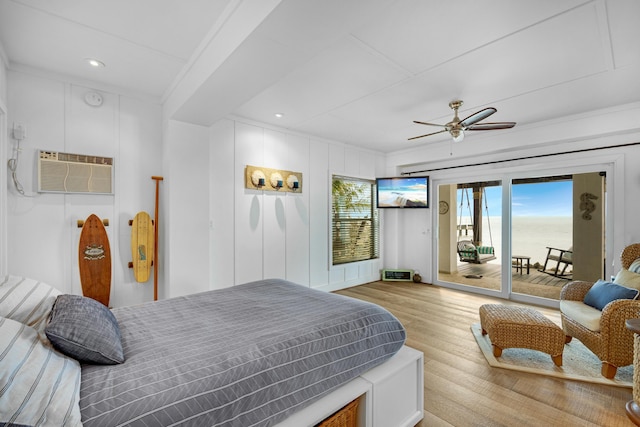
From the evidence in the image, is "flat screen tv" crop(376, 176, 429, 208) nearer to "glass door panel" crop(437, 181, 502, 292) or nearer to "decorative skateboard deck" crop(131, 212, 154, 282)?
"glass door panel" crop(437, 181, 502, 292)

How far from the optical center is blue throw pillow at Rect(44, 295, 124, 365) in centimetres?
112

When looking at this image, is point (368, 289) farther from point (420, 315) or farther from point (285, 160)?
point (285, 160)

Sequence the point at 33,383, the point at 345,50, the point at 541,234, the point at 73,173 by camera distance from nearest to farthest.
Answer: the point at 33,383 < the point at 345,50 < the point at 73,173 < the point at 541,234

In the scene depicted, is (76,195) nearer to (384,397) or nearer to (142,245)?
(142,245)

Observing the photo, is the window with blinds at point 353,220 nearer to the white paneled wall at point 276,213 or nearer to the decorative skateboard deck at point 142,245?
the white paneled wall at point 276,213

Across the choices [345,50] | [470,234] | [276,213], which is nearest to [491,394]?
[345,50]

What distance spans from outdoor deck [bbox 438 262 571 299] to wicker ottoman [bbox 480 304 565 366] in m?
2.16

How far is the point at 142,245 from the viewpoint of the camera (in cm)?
312

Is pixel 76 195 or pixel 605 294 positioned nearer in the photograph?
pixel 605 294

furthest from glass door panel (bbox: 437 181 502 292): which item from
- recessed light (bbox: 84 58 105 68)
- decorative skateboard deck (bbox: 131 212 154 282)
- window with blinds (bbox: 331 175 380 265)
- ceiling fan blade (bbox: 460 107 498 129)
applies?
recessed light (bbox: 84 58 105 68)

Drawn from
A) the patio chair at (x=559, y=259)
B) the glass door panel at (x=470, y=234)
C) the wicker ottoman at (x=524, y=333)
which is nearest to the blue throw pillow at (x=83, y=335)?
the wicker ottoman at (x=524, y=333)

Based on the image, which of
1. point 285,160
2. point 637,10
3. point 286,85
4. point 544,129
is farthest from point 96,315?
point 544,129

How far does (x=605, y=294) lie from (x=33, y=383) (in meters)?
3.94

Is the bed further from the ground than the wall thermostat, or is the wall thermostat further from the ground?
the wall thermostat
